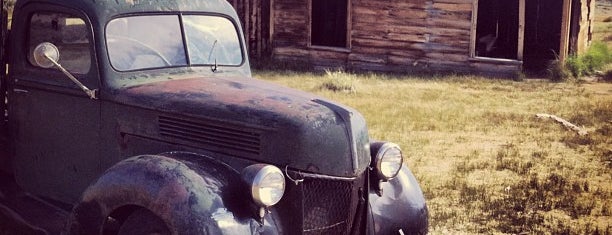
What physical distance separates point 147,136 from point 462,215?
3.25m

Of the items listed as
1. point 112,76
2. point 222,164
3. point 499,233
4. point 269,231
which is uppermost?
point 112,76

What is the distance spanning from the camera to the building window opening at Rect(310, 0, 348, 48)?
18.0 metres

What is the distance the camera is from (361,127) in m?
4.02

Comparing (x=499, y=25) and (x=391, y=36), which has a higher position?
(x=499, y=25)

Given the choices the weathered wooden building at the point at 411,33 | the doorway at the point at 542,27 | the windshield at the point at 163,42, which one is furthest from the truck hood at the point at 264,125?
the doorway at the point at 542,27

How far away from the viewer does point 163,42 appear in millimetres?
4621

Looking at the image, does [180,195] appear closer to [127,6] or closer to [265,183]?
[265,183]

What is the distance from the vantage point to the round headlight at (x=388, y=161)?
165 inches

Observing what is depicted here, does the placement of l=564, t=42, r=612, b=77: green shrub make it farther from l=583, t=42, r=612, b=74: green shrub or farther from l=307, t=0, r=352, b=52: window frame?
l=307, t=0, r=352, b=52: window frame

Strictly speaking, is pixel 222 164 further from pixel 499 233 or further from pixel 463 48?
pixel 463 48

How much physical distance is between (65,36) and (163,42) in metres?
0.67

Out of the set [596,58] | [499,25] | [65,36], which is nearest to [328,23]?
[499,25]

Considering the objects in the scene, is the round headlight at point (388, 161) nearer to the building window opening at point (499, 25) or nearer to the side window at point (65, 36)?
the side window at point (65, 36)

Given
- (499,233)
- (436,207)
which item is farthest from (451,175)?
(499,233)
